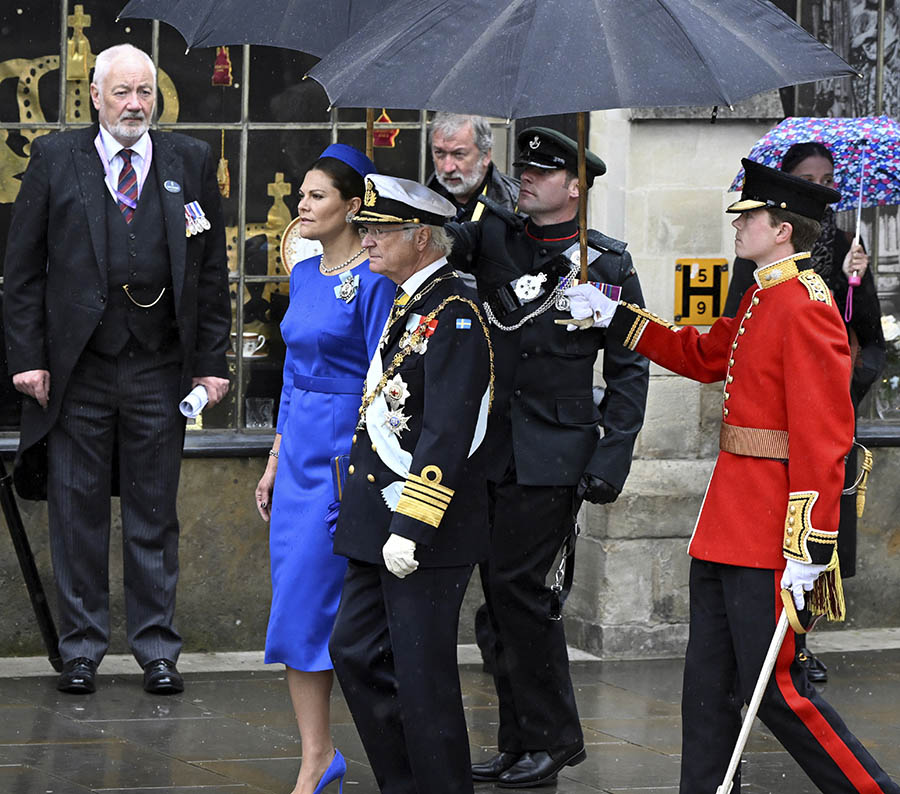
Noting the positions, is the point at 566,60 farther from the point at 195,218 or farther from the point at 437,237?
the point at 195,218

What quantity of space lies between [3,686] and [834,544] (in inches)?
135

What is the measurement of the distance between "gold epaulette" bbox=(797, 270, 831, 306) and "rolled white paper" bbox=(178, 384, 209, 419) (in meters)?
2.70

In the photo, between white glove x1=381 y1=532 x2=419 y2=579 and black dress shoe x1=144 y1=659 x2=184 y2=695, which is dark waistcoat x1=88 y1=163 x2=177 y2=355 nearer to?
black dress shoe x1=144 y1=659 x2=184 y2=695

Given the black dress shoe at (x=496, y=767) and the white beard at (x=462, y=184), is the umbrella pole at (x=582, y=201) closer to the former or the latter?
the white beard at (x=462, y=184)

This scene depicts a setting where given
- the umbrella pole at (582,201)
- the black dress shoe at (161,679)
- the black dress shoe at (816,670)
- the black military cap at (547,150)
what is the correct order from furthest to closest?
the black dress shoe at (816,670) → the black dress shoe at (161,679) → the black military cap at (547,150) → the umbrella pole at (582,201)

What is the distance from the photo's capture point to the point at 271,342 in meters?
7.79

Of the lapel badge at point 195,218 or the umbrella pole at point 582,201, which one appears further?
the lapel badge at point 195,218

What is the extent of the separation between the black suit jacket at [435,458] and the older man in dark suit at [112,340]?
2.13 meters

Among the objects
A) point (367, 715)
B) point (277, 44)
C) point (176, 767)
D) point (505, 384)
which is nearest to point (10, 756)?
point (176, 767)

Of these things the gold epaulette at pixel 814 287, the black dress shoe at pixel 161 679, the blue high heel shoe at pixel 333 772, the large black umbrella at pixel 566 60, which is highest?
the large black umbrella at pixel 566 60

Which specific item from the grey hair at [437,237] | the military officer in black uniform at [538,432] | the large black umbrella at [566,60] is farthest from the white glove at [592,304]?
the large black umbrella at [566,60]

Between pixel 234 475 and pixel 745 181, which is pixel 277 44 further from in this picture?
pixel 234 475

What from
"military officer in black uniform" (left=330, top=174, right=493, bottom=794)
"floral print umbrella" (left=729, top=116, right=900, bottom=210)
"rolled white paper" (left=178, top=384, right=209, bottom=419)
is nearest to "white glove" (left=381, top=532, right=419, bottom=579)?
"military officer in black uniform" (left=330, top=174, right=493, bottom=794)

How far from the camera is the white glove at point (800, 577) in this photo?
4.73 meters
